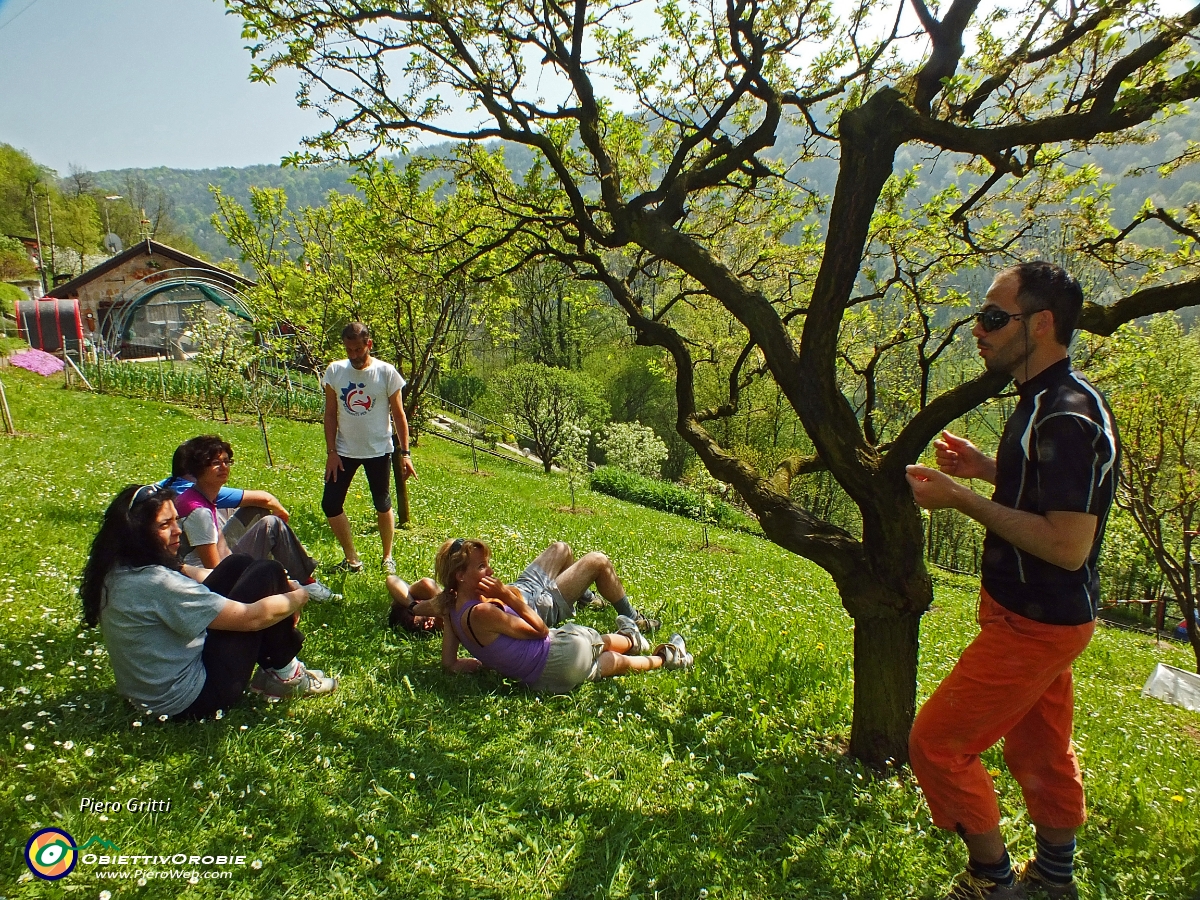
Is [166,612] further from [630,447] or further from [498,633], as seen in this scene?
[630,447]

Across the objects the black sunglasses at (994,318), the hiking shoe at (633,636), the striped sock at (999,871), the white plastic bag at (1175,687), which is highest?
the black sunglasses at (994,318)

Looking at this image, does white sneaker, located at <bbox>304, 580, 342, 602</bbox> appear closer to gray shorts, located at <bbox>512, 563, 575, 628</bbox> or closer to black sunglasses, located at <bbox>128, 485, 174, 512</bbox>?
gray shorts, located at <bbox>512, 563, 575, 628</bbox>

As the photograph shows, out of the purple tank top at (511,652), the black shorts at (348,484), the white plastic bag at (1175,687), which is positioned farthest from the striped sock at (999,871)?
the white plastic bag at (1175,687)

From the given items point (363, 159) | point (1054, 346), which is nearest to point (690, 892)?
point (1054, 346)

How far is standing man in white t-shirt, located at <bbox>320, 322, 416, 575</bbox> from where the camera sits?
641 cm

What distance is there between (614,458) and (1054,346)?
2279 cm

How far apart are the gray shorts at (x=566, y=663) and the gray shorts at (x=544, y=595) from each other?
736mm

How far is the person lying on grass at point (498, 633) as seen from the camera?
4.47 meters

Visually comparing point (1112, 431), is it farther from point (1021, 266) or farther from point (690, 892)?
point (690, 892)

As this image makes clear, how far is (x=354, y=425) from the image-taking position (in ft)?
21.2

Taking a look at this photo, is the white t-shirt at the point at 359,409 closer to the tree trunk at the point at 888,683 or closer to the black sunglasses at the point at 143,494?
the black sunglasses at the point at 143,494

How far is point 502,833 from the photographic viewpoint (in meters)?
3.08

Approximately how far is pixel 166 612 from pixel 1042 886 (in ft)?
15.3

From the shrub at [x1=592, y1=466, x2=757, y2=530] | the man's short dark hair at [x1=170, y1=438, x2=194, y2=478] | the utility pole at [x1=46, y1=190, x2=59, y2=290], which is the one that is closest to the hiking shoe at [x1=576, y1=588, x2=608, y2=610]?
the man's short dark hair at [x1=170, y1=438, x2=194, y2=478]
